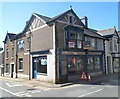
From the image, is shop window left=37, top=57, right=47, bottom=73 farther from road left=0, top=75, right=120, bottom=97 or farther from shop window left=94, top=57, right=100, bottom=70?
shop window left=94, top=57, right=100, bottom=70

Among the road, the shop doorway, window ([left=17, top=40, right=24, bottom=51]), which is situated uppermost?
window ([left=17, top=40, right=24, bottom=51])

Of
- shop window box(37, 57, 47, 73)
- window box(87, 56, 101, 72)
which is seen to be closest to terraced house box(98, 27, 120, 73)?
window box(87, 56, 101, 72)

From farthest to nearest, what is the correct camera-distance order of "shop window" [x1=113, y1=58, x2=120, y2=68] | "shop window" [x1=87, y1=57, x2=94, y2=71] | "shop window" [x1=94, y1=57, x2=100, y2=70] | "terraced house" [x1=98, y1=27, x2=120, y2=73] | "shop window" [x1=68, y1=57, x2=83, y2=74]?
"shop window" [x1=113, y1=58, x2=120, y2=68] → "terraced house" [x1=98, y1=27, x2=120, y2=73] → "shop window" [x1=94, y1=57, x2=100, y2=70] → "shop window" [x1=87, y1=57, x2=94, y2=71] → "shop window" [x1=68, y1=57, x2=83, y2=74]

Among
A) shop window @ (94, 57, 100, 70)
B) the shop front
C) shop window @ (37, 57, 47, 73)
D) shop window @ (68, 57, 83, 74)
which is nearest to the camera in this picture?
the shop front

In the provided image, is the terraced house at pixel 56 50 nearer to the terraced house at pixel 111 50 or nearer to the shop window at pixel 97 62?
the shop window at pixel 97 62

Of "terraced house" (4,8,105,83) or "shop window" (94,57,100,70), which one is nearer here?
"terraced house" (4,8,105,83)

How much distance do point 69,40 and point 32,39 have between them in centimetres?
572

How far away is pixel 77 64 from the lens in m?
16.4

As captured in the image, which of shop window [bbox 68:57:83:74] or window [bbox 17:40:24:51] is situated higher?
window [bbox 17:40:24:51]

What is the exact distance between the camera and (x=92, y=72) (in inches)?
696

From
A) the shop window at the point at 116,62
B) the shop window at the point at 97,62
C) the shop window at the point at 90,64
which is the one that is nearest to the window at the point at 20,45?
the shop window at the point at 90,64

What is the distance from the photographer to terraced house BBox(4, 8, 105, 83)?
13.5 m

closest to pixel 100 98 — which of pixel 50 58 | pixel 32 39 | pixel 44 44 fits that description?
pixel 50 58

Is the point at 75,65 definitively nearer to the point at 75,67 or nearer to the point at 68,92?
the point at 75,67
